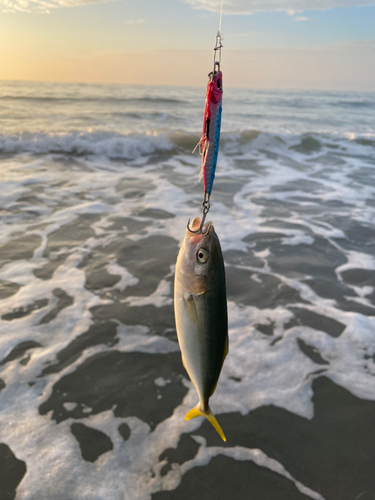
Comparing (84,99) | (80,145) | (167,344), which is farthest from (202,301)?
(84,99)

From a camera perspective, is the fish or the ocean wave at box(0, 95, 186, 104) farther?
the ocean wave at box(0, 95, 186, 104)

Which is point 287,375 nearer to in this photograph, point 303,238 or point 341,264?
point 341,264

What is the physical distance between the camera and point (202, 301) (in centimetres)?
154

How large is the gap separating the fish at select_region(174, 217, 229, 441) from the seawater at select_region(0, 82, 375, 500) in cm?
155

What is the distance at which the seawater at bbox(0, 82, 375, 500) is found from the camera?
275cm

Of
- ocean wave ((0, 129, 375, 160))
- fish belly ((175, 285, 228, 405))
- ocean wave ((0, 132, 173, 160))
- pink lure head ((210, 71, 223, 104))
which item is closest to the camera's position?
pink lure head ((210, 71, 223, 104))

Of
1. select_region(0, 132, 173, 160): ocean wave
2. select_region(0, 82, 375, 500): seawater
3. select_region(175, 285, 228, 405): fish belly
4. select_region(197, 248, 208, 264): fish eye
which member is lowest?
select_region(0, 82, 375, 500): seawater

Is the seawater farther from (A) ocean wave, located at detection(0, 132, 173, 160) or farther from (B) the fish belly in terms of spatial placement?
(A) ocean wave, located at detection(0, 132, 173, 160)

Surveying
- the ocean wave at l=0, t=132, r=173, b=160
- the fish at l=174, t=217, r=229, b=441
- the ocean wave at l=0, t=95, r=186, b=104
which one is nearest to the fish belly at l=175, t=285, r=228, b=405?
the fish at l=174, t=217, r=229, b=441

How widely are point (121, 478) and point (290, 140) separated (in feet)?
54.8

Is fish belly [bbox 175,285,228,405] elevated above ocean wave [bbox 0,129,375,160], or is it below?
above

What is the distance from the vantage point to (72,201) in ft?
27.0

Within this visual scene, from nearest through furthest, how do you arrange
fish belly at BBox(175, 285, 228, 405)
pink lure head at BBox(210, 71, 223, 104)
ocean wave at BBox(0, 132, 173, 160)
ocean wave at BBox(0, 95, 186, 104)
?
pink lure head at BBox(210, 71, 223, 104) → fish belly at BBox(175, 285, 228, 405) → ocean wave at BBox(0, 132, 173, 160) → ocean wave at BBox(0, 95, 186, 104)

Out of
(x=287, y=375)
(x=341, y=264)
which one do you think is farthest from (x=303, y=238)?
(x=287, y=375)
